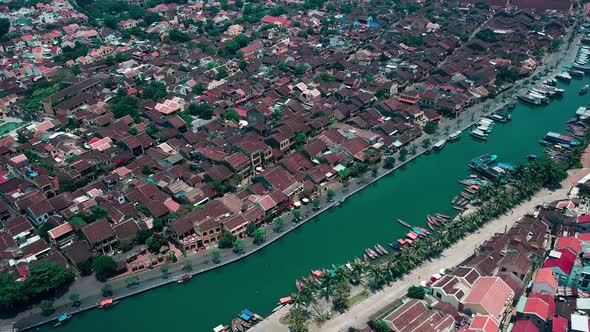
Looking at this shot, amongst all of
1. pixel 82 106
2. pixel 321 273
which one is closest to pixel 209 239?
pixel 321 273

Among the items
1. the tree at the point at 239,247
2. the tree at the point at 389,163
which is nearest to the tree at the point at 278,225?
the tree at the point at 239,247

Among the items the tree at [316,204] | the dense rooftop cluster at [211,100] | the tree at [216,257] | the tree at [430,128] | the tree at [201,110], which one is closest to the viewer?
the tree at [216,257]

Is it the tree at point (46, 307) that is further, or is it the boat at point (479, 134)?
the boat at point (479, 134)

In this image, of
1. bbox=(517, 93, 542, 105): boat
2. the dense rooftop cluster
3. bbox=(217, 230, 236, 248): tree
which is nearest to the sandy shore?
bbox=(217, 230, 236, 248): tree

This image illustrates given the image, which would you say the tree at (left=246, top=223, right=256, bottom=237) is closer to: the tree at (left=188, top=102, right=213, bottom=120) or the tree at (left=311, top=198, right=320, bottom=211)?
the tree at (left=311, top=198, right=320, bottom=211)

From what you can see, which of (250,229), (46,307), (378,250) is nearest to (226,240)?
(250,229)

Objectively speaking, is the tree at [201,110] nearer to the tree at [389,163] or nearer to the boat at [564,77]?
the tree at [389,163]

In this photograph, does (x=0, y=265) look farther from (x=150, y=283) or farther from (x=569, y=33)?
(x=569, y=33)
